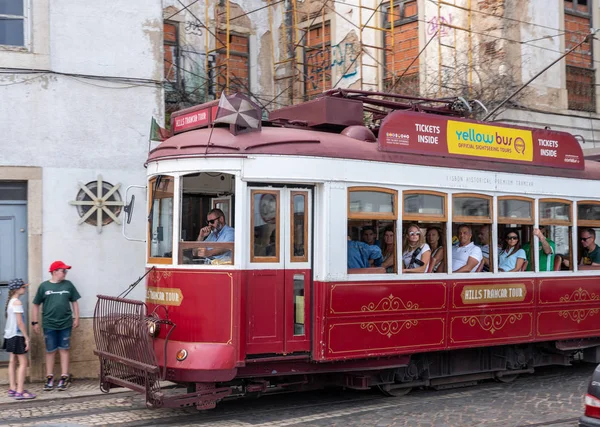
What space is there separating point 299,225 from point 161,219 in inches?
59.3

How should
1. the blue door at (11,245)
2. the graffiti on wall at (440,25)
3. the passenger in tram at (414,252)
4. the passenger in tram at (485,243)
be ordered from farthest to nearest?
1. the graffiti on wall at (440,25)
2. the blue door at (11,245)
3. the passenger in tram at (485,243)
4. the passenger in tram at (414,252)

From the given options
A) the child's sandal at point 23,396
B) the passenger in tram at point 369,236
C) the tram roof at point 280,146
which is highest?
the tram roof at point 280,146

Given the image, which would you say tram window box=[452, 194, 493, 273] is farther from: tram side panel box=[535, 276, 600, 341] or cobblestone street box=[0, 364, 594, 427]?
cobblestone street box=[0, 364, 594, 427]

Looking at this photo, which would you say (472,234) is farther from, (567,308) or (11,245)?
(11,245)

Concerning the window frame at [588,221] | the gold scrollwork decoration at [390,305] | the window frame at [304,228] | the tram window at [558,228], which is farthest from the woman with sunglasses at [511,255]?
the window frame at [304,228]

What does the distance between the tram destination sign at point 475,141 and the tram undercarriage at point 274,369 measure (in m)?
2.44

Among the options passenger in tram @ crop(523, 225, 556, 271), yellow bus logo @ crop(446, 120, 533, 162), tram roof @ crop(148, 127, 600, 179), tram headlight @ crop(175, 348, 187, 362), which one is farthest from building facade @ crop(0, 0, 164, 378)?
passenger in tram @ crop(523, 225, 556, 271)

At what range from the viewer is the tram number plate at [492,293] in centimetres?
979

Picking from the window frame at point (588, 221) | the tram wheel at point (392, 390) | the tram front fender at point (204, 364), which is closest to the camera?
the tram front fender at point (204, 364)

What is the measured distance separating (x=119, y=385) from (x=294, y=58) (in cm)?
1085

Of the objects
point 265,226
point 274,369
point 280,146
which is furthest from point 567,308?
point 280,146

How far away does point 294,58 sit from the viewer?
17.8 m

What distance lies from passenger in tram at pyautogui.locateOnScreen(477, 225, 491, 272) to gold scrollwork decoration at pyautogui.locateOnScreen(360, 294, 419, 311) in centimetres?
136

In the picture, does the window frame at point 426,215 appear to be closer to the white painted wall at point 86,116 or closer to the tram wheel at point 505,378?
the tram wheel at point 505,378
